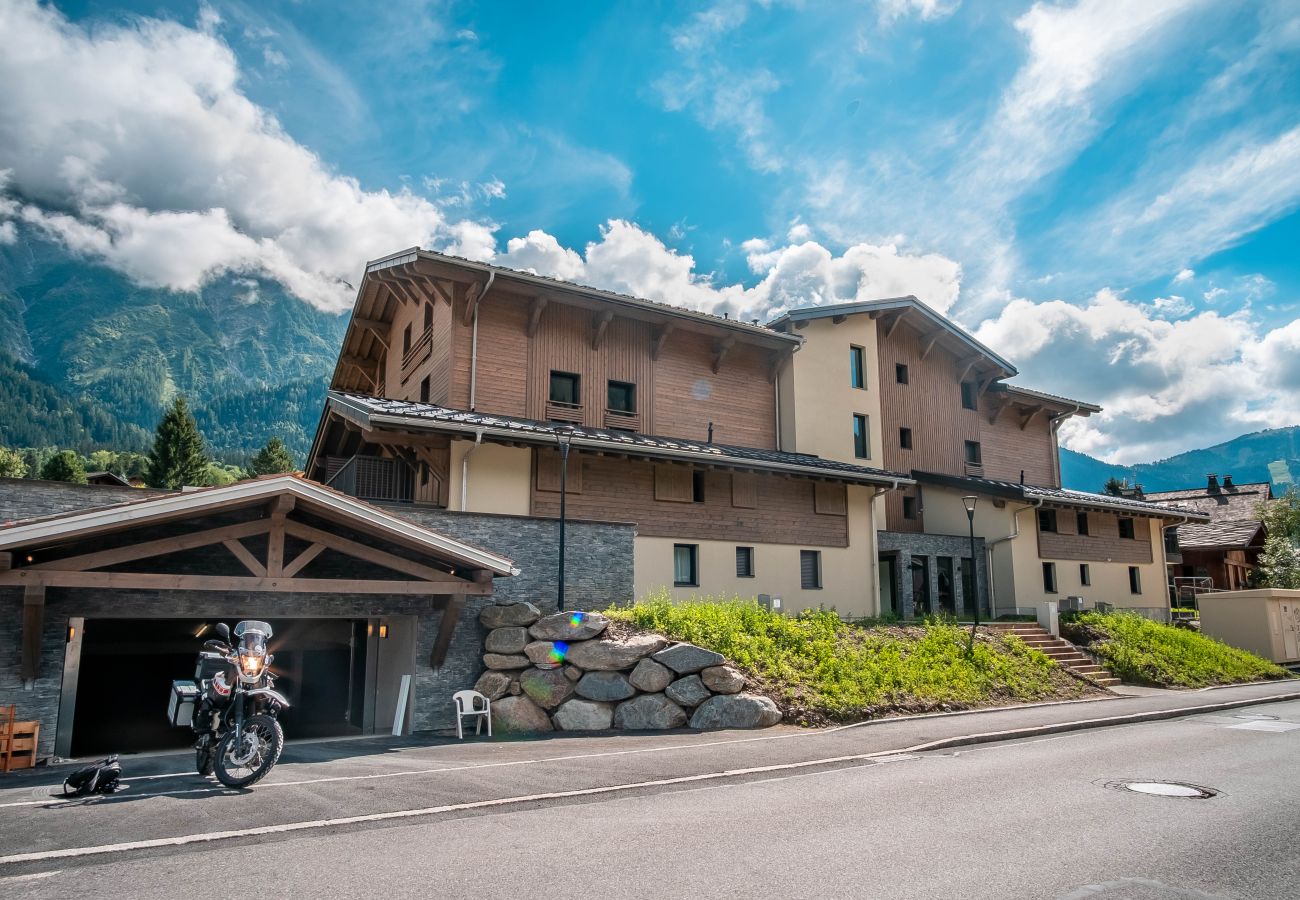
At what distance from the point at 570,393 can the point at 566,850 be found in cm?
1796

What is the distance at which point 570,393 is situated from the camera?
2416 centimetres

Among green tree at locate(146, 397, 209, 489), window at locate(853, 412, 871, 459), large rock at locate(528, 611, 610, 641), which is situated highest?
green tree at locate(146, 397, 209, 489)

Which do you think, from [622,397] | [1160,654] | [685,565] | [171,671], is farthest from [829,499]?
[171,671]

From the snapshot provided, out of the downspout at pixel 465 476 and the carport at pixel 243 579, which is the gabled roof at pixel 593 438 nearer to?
the downspout at pixel 465 476

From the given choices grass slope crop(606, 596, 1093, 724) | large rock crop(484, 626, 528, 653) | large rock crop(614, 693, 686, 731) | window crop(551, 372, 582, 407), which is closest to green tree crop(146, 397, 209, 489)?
window crop(551, 372, 582, 407)

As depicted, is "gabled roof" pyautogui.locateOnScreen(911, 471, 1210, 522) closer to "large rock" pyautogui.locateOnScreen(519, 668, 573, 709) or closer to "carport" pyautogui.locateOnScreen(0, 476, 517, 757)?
"large rock" pyautogui.locateOnScreen(519, 668, 573, 709)

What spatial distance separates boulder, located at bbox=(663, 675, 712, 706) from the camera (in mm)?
15344

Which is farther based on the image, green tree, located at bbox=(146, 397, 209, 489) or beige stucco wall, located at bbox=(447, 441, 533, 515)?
green tree, located at bbox=(146, 397, 209, 489)

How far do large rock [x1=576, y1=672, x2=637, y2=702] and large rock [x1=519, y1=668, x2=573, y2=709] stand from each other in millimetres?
278

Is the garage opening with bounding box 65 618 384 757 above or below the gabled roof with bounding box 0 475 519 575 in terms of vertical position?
below

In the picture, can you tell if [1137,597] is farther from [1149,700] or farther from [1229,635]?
[1149,700]

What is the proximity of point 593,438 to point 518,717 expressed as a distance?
7.30 metres

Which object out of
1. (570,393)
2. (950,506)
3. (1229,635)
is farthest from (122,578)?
(1229,635)

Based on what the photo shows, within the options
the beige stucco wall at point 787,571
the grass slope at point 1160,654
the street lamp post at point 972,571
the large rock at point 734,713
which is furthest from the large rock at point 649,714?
the grass slope at point 1160,654
